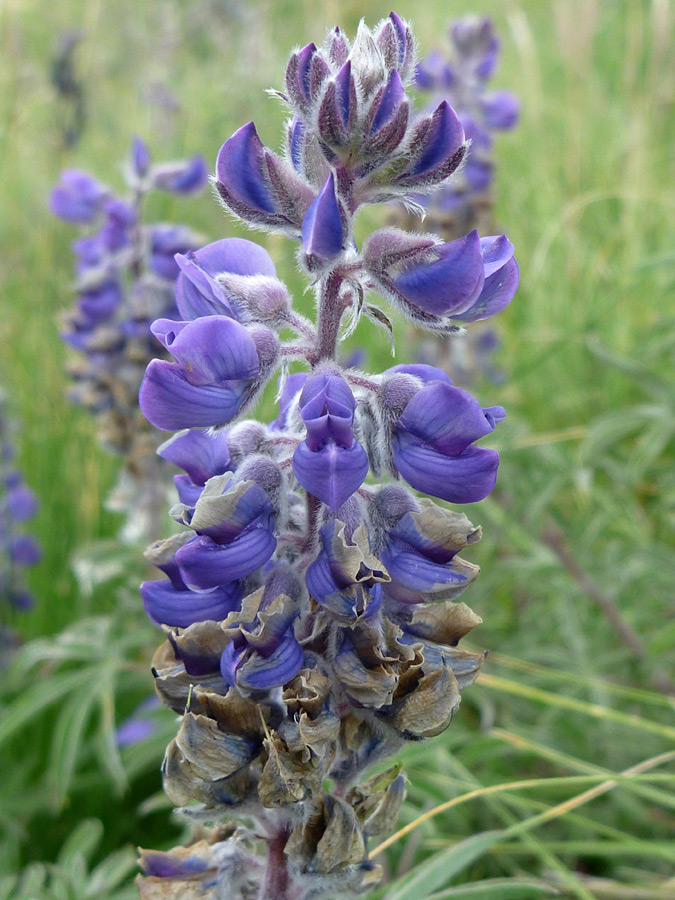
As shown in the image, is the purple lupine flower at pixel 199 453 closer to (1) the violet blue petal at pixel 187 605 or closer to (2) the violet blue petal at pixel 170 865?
(1) the violet blue petal at pixel 187 605

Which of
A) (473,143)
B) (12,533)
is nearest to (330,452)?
(12,533)

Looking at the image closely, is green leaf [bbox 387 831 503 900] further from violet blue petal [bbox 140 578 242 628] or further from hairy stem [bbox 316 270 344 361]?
hairy stem [bbox 316 270 344 361]

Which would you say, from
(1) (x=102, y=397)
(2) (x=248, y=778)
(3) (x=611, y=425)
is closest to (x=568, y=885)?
(2) (x=248, y=778)

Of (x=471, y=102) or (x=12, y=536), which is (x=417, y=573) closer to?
(x=12, y=536)

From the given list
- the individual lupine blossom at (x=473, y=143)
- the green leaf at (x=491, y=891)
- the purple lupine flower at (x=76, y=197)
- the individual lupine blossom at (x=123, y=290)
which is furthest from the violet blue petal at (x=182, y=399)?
the individual lupine blossom at (x=473, y=143)

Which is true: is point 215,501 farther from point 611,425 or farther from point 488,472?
point 611,425

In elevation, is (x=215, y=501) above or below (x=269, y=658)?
above

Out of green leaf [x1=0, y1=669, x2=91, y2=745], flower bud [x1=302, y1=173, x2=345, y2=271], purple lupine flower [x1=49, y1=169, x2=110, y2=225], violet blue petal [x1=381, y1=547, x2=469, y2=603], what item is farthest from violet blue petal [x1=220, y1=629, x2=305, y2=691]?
purple lupine flower [x1=49, y1=169, x2=110, y2=225]
